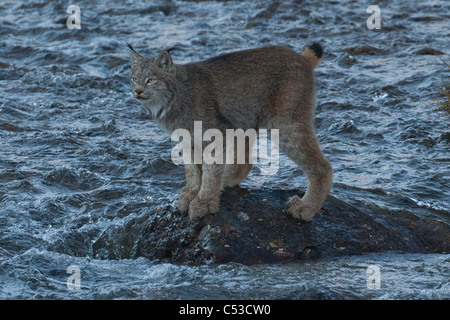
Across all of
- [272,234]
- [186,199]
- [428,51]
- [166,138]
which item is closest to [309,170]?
[272,234]

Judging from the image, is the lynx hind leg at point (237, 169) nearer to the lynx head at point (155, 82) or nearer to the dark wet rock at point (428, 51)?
the lynx head at point (155, 82)

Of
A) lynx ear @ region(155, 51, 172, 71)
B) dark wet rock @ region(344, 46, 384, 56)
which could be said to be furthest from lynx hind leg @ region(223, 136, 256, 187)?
dark wet rock @ region(344, 46, 384, 56)

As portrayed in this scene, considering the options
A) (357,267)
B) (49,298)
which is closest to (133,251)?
(49,298)

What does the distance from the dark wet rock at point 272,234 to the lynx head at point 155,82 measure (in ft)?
3.26

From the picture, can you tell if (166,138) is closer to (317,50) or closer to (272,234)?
(317,50)

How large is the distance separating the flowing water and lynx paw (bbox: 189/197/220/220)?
0.55 m

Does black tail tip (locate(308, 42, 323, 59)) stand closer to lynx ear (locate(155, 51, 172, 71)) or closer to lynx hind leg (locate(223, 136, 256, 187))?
lynx hind leg (locate(223, 136, 256, 187))

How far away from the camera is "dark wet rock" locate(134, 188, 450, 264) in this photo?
6.75m

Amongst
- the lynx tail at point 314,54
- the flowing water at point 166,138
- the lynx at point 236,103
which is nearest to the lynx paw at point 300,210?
the lynx at point 236,103

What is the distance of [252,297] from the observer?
5980 mm

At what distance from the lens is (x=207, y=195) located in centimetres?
692

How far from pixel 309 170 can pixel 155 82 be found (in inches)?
62.2

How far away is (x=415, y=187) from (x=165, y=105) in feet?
9.68
